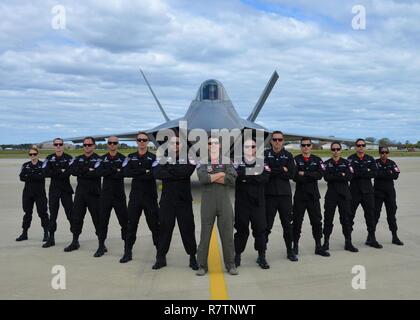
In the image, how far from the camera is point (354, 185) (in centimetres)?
749

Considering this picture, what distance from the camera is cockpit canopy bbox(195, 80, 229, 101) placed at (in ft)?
48.7

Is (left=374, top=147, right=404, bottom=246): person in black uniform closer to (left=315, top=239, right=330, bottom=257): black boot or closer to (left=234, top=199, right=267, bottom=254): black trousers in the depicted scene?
(left=315, top=239, right=330, bottom=257): black boot

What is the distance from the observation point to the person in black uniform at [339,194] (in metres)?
7.00

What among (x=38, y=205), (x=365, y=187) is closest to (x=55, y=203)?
(x=38, y=205)

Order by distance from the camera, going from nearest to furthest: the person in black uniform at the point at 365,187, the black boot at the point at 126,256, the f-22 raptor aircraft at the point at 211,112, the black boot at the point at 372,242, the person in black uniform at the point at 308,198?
the black boot at the point at 126,256 → the person in black uniform at the point at 308,198 → the black boot at the point at 372,242 → the person in black uniform at the point at 365,187 → the f-22 raptor aircraft at the point at 211,112

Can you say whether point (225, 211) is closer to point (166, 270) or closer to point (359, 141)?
point (166, 270)

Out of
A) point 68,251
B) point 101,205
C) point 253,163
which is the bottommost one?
point 68,251

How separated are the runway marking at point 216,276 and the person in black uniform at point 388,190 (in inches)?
123

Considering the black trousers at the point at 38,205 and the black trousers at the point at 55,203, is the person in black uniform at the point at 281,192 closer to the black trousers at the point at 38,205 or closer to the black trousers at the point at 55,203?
the black trousers at the point at 55,203

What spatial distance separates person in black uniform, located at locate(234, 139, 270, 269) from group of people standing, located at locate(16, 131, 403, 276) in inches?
0.6

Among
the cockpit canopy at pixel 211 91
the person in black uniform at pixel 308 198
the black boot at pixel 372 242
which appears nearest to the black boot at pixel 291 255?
the person in black uniform at pixel 308 198
